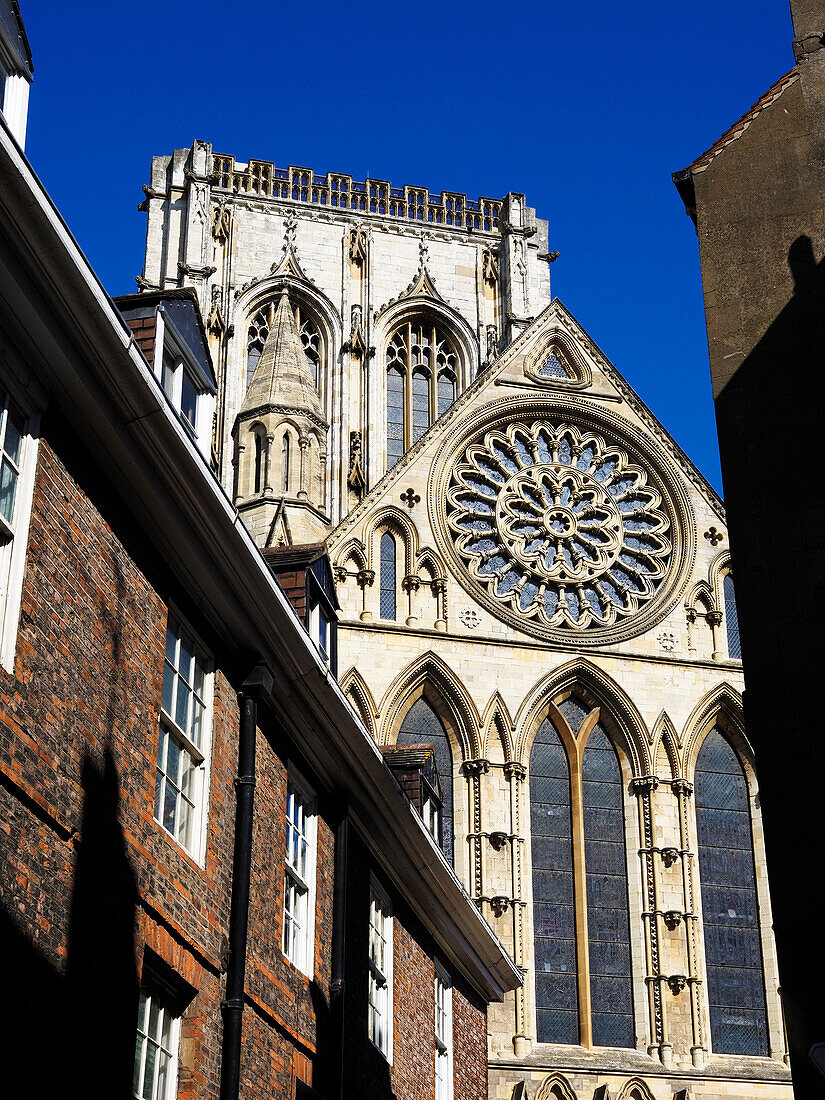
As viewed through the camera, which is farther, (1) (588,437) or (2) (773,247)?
(1) (588,437)

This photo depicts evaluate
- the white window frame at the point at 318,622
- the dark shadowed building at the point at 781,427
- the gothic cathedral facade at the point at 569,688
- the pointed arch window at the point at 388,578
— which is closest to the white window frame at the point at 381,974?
the white window frame at the point at 318,622

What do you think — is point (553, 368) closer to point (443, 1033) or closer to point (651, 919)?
point (651, 919)

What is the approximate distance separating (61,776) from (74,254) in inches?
130

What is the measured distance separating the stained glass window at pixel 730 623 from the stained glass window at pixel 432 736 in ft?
16.5

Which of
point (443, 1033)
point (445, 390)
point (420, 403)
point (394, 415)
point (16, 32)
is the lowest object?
point (443, 1033)

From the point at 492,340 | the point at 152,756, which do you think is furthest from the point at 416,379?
the point at 152,756

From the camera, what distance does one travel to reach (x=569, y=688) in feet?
90.2

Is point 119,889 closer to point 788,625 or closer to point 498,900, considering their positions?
point 788,625

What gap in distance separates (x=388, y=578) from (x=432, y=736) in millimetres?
2835

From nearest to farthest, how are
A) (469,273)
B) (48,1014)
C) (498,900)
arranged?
(48,1014) → (498,900) → (469,273)

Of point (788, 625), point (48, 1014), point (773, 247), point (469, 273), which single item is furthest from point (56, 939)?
point (469, 273)

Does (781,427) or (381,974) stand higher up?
(781,427)

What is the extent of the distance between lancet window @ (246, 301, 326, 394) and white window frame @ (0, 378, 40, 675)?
31878mm

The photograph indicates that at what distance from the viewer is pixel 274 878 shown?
49.1 feet
